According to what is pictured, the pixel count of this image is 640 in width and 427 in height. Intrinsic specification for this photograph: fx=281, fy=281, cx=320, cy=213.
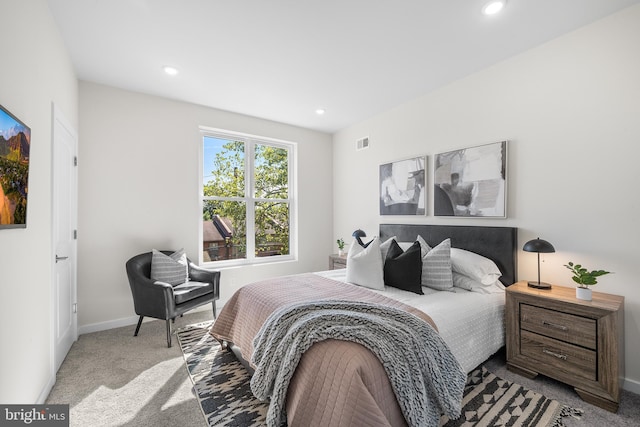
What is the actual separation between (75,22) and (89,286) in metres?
2.54

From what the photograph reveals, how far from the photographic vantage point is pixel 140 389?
6.82 feet

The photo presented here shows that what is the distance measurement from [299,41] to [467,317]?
2.59 m

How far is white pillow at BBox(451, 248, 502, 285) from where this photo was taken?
250cm

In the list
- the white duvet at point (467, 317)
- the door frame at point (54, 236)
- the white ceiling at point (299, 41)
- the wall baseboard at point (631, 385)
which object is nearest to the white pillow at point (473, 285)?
the white duvet at point (467, 317)

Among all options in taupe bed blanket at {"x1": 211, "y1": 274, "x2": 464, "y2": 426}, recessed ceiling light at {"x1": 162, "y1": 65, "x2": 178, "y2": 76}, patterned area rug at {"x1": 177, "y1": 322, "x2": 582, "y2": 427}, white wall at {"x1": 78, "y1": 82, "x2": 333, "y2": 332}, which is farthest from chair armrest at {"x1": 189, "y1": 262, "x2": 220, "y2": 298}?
recessed ceiling light at {"x1": 162, "y1": 65, "x2": 178, "y2": 76}

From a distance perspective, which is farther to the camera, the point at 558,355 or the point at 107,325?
the point at 107,325

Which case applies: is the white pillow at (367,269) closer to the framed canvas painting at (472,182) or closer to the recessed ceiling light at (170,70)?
the framed canvas painting at (472,182)

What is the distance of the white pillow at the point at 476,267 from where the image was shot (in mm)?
2496

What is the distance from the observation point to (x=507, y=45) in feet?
8.05

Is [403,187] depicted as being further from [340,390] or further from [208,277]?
[340,390]

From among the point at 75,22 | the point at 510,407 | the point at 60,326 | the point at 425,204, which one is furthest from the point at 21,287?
the point at 425,204

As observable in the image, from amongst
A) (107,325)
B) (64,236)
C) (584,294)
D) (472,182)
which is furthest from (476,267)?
(107,325)

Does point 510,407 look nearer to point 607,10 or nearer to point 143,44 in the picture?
point 607,10

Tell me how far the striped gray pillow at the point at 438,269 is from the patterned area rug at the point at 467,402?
701 millimetres
